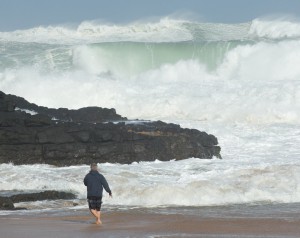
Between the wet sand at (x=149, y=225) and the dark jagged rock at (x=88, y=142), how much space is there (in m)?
5.41

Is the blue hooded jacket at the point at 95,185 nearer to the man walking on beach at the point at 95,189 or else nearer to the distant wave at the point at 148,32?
the man walking on beach at the point at 95,189

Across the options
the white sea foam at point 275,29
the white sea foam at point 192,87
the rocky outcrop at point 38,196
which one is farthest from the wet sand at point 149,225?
the white sea foam at point 275,29

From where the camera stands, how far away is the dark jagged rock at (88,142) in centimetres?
1855

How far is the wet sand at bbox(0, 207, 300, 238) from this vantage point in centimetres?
1052

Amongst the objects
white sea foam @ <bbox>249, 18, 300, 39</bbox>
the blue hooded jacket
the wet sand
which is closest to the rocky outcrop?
the wet sand

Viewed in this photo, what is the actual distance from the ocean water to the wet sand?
5.47ft

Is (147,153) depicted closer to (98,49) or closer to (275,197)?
(275,197)

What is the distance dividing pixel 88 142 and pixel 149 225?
7.69m

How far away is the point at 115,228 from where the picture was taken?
443 inches

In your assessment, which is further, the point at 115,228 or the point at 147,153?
the point at 147,153

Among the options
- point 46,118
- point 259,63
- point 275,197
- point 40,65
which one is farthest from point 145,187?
→ point 40,65

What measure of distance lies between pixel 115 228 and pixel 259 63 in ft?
96.0

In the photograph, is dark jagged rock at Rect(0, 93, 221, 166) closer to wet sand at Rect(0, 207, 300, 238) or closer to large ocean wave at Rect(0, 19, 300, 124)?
wet sand at Rect(0, 207, 300, 238)

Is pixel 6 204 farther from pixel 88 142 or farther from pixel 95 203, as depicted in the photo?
pixel 88 142
